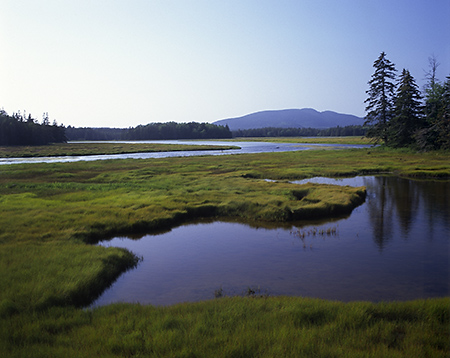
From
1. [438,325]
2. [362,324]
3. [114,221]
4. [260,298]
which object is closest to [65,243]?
[114,221]

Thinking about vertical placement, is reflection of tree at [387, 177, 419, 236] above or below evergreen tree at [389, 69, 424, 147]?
below

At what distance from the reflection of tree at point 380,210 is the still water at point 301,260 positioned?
0.09 m

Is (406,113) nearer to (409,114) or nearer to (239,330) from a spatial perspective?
(409,114)

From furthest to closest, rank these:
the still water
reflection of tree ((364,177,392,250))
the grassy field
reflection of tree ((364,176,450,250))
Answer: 1. reflection of tree ((364,176,450,250))
2. reflection of tree ((364,177,392,250))
3. the still water
4. the grassy field

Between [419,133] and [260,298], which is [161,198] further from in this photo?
[419,133]

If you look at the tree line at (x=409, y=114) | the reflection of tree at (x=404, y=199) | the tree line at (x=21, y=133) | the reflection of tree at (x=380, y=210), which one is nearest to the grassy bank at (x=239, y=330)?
the reflection of tree at (x=380, y=210)

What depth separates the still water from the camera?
10904mm

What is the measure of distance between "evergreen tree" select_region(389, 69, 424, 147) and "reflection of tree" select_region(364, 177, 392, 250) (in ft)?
105

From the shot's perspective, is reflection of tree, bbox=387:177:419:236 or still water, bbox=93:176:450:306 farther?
reflection of tree, bbox=387:177:419:236

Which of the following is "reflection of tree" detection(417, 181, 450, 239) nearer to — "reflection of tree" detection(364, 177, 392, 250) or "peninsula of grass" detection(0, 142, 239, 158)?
"reflection of tree" detection(364, 177, 392, 250)

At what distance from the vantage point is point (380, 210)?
2252cm

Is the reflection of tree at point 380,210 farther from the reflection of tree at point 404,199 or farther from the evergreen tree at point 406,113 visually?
the evergreen tree at point 406,113

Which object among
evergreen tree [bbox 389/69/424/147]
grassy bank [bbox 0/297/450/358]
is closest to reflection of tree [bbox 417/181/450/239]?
grassy bank [bbox 0/297/450/358]

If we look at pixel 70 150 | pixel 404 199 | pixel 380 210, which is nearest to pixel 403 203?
pixel 404 199
